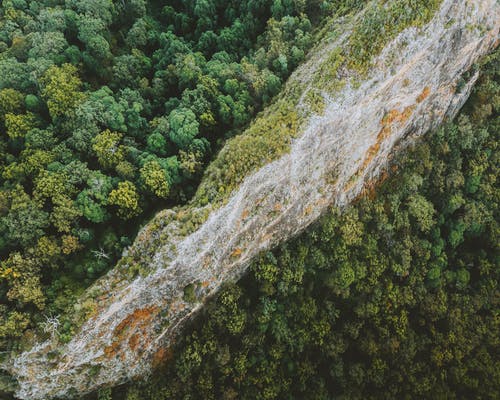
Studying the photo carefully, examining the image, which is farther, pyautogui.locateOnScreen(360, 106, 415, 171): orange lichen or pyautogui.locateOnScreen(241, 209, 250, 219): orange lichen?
pyautogui.locateOnScreen(360, 106, 415, 171): orange lichen

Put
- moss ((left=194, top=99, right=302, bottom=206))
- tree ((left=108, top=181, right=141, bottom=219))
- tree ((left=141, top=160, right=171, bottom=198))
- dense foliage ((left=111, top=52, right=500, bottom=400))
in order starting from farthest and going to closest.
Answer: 1. dense foliage ((left=111, top=52, right=500, bottom=400))
2. tree ((left=141, top=160, right=171, bottom=198))
3. moss ((left=194, top=99, right=302, bottom=206))
4. tree ((left=108, top=181, right=141, bottom=219))

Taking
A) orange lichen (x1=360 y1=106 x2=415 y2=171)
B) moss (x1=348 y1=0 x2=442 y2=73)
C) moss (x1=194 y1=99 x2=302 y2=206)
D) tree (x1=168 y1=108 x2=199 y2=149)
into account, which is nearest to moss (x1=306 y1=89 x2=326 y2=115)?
moss (x1=194 y1=99 x2=302 y2=206)

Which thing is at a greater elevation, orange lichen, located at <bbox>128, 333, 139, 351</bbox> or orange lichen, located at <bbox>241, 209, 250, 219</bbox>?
orange lichen, located at <bbox>241, 209, 250, 219</bbox>

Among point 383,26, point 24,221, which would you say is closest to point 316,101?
point 383,26

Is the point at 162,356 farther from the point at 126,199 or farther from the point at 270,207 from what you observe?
the point at 270,207

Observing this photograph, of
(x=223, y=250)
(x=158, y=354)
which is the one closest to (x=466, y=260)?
(x=223, y=250)

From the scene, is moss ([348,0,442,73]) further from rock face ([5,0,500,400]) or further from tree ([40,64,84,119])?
tree ([40,64,84,119])
